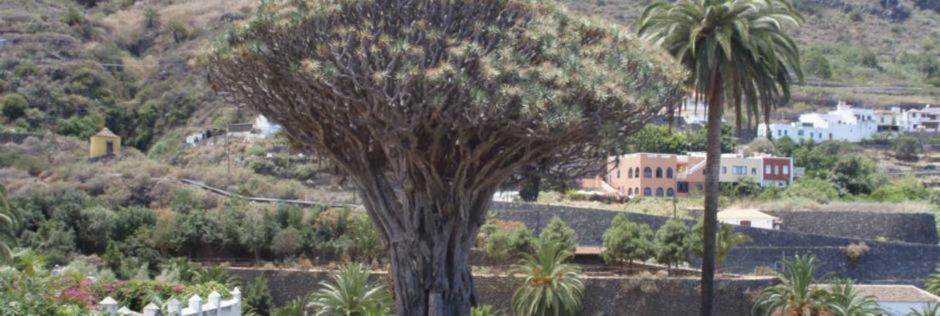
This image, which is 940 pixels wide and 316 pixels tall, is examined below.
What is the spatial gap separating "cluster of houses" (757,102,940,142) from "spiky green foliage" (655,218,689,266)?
138ft

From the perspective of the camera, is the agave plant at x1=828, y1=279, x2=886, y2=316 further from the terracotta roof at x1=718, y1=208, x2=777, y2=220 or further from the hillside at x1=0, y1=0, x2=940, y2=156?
the hillside at x1=0, y1=0, x2=940, y2=156

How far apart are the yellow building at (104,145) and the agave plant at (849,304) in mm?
40647

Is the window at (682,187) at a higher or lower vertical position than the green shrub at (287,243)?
higher

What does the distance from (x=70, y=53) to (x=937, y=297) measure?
57.5m

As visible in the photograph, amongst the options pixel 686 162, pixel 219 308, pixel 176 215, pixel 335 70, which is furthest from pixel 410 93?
pixel 686 162

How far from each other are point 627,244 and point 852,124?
1964 inches

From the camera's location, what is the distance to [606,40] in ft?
71.7

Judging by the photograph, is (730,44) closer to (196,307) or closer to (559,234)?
(196,307)

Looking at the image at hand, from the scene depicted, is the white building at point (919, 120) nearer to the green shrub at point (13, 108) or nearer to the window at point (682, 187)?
the window at point (682, 187)

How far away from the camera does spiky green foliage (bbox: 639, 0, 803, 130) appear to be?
26.1m

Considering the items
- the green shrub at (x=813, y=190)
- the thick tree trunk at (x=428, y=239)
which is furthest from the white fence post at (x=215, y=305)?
the green shrub at (x=813, y=190)

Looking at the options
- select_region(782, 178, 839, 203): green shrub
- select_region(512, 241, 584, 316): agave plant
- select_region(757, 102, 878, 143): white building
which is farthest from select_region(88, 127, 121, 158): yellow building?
select_region(757, 102, 878, 143): white building

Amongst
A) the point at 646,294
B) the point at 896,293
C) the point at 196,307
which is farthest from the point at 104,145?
the point at 196,307

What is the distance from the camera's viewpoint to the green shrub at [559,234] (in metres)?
41.1
